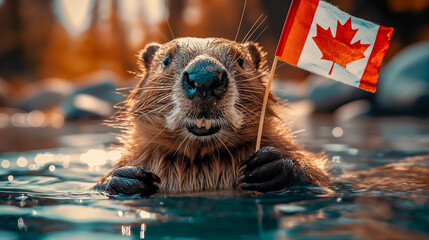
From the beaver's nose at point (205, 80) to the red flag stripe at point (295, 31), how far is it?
22.6 inches

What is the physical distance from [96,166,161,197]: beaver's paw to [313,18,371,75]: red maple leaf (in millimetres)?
1545

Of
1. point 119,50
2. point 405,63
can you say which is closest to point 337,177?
point 405,63

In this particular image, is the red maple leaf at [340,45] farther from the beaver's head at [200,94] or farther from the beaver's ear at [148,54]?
the beaver's ear at [148,54]

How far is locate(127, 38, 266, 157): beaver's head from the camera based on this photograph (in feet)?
11.0

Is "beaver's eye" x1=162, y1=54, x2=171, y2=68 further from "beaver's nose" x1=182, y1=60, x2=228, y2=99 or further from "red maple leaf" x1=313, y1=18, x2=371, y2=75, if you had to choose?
"red maple leaf" x1=313, y1=18, x2=371, y2=75

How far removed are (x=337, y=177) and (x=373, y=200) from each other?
5.14ft

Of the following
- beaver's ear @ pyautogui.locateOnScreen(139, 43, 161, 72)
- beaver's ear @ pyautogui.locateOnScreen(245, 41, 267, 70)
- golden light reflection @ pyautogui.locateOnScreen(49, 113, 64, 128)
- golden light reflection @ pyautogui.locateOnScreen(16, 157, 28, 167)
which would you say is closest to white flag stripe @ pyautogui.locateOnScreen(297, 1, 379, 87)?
beaver's ear @ pyautogui.locateOnScreen(245, 41, 267, 70)

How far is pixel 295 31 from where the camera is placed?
3707 mm

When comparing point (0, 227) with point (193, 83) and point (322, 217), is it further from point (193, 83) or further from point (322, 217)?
point (322, 217)

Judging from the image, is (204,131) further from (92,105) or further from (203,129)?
(92,105)

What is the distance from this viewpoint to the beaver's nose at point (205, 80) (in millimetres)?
3256

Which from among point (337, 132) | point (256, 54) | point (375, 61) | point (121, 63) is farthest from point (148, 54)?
point (121, 63)

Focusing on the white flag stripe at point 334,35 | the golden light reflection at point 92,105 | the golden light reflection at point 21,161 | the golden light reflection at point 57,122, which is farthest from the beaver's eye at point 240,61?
the golden light reflection at point 92,105

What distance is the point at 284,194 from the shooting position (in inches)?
136
